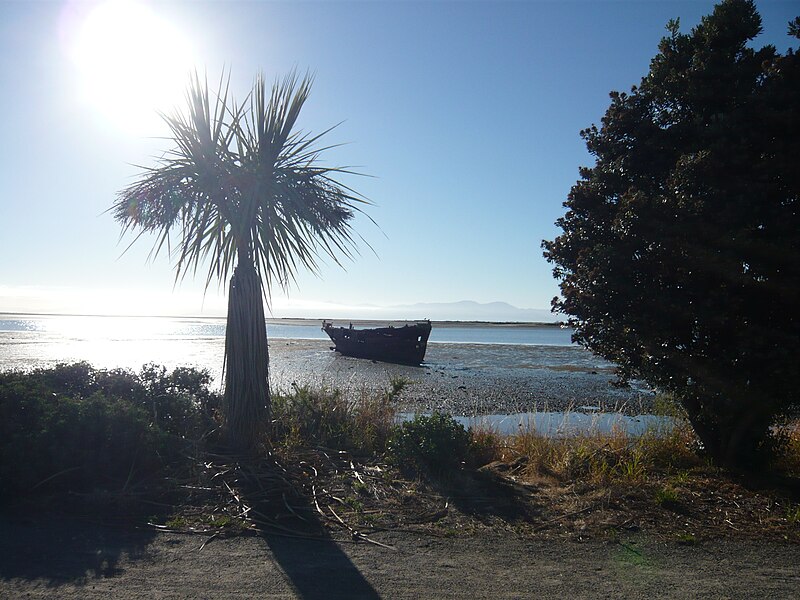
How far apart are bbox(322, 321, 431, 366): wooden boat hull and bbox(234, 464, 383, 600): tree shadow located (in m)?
28.4

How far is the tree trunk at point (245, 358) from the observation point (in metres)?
8.50

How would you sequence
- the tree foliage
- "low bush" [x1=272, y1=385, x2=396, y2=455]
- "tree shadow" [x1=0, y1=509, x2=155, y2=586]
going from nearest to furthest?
"tree shadow" [x1=0, y1=509, x2=155, y2=586] < the tree foliage < "low bush" [x1=272, y1=385, x2=396, y2=455]

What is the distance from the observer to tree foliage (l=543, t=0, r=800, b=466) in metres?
6.60

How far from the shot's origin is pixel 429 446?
7.57m

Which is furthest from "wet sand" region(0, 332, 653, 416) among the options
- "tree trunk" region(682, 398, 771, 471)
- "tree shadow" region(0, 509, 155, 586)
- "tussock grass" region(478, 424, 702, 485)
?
"tree shadow" region(0, 509, 155, 586)

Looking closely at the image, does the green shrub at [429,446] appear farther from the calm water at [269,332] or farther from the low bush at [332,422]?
the calm water at [269,332]

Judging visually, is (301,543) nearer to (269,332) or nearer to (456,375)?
(456,375)

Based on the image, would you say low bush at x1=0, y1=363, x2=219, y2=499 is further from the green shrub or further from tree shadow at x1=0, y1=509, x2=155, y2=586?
the green shrub

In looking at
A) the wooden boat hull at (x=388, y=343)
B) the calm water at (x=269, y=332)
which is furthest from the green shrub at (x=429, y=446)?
the calm water at (x=269, y=332)

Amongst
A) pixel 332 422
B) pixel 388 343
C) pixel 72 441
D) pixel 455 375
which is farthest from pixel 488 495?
pixel 388 343

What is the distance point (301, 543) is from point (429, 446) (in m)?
2.62

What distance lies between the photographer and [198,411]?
8.77 metres

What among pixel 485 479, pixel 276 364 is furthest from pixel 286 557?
pixel 276 364

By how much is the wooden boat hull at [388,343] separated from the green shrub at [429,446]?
26728 mm
